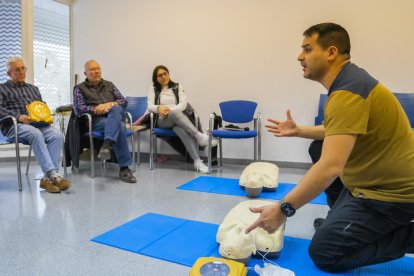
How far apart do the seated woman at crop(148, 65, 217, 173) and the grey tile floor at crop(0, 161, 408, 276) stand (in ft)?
1.13

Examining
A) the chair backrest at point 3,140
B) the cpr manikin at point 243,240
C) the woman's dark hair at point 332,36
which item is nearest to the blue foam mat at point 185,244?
the cpr manikin at point 243,240

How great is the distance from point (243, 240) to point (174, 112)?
2.50 meters

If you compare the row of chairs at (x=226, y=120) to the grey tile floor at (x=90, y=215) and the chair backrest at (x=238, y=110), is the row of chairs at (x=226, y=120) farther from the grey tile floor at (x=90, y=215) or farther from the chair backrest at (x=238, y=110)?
the grey tile floor at (x=90, y=215)

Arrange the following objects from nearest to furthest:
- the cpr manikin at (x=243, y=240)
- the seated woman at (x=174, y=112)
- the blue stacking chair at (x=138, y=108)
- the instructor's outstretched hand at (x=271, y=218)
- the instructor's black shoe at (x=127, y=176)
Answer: the instructor's outstretched hand at (x=271, y=218) → the cpr manikin at (x=243, y=240) → the instructor's black shoe at (x=127, y=176) → the seated woman at (x=174, y=112) → the blue stacking chair at (x=138, y=108)

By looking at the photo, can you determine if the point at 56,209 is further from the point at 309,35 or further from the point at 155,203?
the point at 309,35

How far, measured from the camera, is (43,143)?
286 centimetres

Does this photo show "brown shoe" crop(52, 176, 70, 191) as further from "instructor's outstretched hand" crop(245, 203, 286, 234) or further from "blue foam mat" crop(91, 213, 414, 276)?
"instructor's outstretched hand" crop(245, 203, 286, 234)

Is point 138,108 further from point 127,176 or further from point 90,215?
point 90,215

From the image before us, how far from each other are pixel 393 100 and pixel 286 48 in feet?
9.41

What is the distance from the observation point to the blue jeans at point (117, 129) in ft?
10.5

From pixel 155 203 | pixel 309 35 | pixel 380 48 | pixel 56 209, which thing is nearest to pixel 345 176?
pixel 309 35

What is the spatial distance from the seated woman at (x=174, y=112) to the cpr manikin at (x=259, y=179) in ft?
3.19

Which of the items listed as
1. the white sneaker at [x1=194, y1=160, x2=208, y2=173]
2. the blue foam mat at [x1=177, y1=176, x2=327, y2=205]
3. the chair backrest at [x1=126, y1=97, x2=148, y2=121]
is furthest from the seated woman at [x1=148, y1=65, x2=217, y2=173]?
the blue foam mat at [x1=177, y1=176, x2=327, y2=205]

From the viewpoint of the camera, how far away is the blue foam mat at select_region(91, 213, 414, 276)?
146 cm
